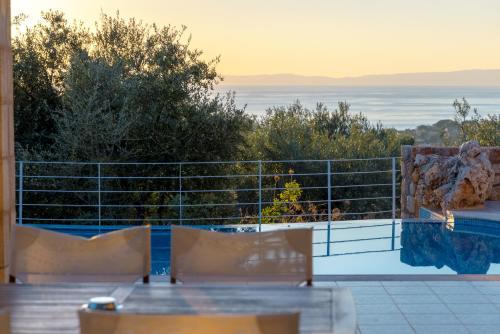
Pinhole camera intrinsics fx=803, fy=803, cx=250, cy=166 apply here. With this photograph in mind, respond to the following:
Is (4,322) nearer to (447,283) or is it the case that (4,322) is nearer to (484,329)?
(484,329)

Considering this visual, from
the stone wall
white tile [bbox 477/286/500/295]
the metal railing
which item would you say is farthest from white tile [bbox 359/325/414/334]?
the stone wall

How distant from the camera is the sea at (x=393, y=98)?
103ft

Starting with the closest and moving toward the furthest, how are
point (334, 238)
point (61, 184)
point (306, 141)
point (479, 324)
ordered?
point (479, 324), point (334, 238), point (61, 184), point (306, 141)

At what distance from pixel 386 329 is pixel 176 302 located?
72.3 inches

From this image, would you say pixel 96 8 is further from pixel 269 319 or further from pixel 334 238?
pixel 269 319

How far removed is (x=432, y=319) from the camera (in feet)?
13.5

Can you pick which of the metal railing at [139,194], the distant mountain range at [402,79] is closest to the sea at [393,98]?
the distant mountain range at [402,79]

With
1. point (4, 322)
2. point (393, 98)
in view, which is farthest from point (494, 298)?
point (393, 98)

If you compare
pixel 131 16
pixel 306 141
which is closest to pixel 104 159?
pixel 131 16

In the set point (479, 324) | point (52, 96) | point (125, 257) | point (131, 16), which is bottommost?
point (479, 324)

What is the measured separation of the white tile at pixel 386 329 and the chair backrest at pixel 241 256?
1.10 meters

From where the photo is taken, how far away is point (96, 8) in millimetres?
11469

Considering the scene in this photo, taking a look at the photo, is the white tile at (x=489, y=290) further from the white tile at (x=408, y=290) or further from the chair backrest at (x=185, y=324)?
the chair backrest at (x=185, y=324)

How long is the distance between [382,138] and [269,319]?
16649mm
